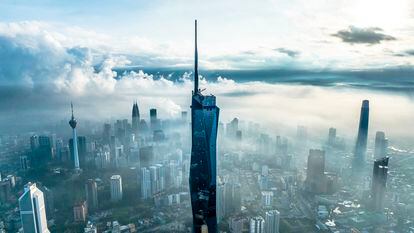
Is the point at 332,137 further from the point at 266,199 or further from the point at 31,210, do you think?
the point at 31,210

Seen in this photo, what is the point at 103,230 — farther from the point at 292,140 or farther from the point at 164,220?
the point at 292,140

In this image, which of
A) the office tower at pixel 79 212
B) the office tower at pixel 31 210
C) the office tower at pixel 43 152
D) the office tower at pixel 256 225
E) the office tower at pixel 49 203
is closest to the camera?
the office tower at pixel 31 210

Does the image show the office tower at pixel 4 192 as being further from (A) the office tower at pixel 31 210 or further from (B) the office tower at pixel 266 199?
(B) the office tower at pixel 266 199

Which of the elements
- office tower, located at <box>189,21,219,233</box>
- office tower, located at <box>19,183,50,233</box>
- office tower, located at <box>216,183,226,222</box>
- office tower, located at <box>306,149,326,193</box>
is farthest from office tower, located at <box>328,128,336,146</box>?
office tower, located at <box>19,183,50,233</box>

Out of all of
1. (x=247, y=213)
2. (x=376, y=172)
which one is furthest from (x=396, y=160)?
(x=247, y=213)

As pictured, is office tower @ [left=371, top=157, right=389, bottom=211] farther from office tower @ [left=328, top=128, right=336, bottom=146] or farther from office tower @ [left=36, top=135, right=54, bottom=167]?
office tower @ [left=36, top=135, right=54, bottom=167]

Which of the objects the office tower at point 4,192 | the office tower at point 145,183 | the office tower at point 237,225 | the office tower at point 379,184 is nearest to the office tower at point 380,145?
the office tower at point 379,184

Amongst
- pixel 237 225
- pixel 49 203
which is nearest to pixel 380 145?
pixel 237 225
